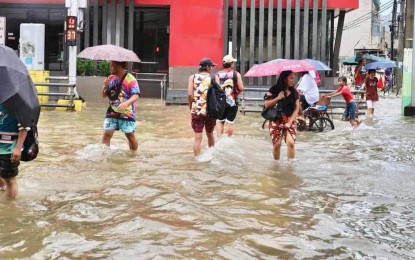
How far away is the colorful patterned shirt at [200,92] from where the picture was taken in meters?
9.79

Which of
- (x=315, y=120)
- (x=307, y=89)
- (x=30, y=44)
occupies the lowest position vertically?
(x=315, y=120)

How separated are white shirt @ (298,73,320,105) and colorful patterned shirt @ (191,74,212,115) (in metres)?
4.59

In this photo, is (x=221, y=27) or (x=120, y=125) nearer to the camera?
(x=120, y=125)

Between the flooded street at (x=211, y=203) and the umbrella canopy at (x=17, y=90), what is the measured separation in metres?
1.02

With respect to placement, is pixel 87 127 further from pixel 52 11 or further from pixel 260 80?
pixel 52 11

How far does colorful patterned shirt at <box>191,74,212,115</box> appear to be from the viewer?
Result: 9.79 meters

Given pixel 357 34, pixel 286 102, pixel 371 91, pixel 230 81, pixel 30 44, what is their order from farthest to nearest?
pixel 357 34, pixel 30 44, pixel 371 91, pixel 230 81, pixel 286 102

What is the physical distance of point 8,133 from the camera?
6227 mm

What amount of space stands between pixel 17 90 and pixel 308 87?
9241 mm

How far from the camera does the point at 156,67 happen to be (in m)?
28.0

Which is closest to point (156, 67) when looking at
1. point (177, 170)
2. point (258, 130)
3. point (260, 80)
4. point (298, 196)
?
point (260, 80)

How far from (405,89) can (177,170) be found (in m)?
13.1

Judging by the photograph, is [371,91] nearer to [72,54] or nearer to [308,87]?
[308,87]

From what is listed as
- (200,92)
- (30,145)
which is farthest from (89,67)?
(30,145)
